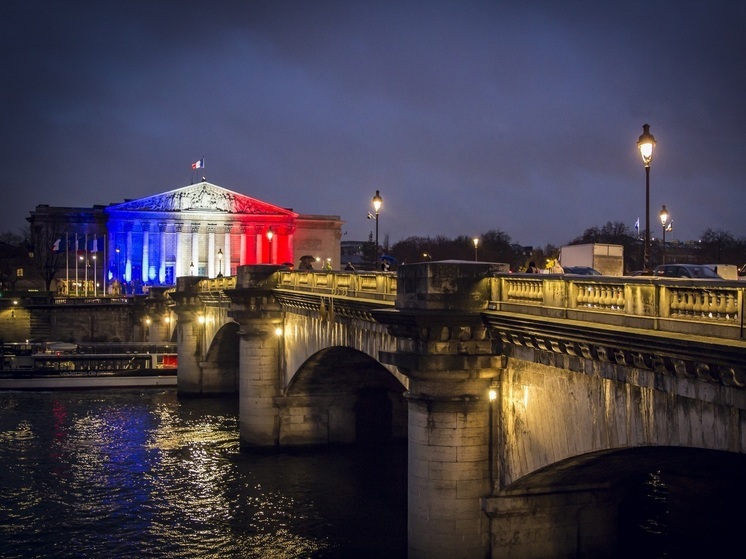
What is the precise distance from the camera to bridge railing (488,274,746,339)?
10.8 m

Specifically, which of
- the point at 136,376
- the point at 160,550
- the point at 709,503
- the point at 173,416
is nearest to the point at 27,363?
the point at 136,376

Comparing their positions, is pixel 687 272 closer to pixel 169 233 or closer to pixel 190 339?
pixel 190 339

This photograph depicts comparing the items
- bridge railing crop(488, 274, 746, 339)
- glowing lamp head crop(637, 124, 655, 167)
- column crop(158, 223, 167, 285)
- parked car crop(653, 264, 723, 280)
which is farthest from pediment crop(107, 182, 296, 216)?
bridge railing crop(488, 274, 746, 339)

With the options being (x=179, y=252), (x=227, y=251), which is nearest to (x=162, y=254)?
(x=179, y=252)

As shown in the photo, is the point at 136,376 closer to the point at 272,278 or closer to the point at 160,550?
the point at 272,278

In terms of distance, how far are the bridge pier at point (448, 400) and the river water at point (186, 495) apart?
5.41 meters

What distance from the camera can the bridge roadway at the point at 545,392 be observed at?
37.7 ft

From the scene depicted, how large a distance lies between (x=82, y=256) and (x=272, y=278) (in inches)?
4065

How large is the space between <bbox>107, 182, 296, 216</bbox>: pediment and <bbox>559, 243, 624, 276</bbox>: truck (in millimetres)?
107334

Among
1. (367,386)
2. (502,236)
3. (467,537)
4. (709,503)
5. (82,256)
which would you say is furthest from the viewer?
(502,236)

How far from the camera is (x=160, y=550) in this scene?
24.1 metres

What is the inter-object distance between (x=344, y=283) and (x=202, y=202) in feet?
375

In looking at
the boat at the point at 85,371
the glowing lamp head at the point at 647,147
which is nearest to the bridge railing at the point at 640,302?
the glowing lamp head at the point at 647,147

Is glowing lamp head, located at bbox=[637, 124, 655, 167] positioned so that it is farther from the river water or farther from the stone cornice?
the river water
